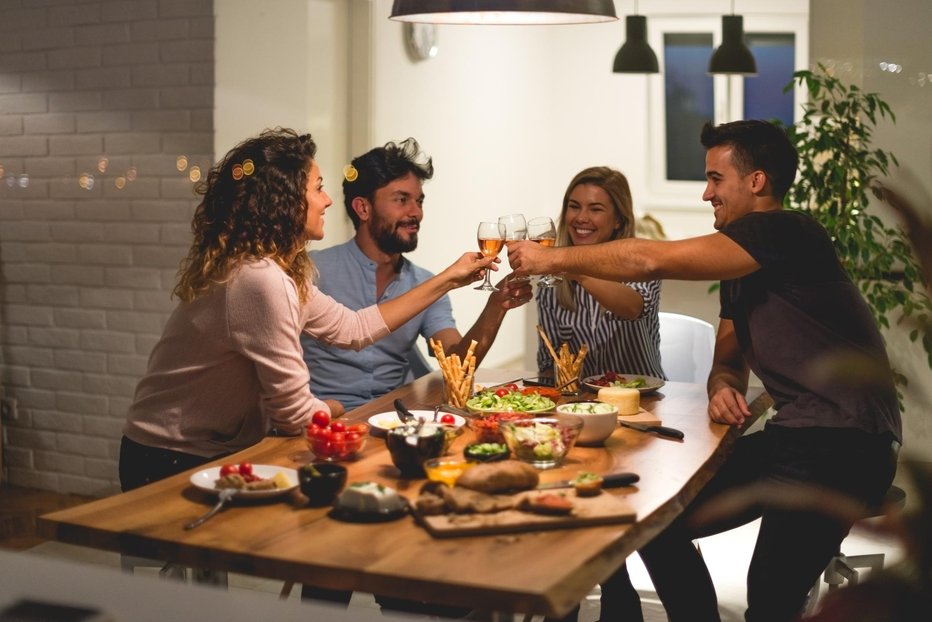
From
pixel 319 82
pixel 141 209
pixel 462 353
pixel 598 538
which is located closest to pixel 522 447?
pixel 598 538

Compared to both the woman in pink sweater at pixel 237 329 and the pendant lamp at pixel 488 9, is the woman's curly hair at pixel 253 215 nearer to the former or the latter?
the woman in pink sweater at pixel 237 329

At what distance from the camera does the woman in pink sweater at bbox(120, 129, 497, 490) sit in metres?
2.31

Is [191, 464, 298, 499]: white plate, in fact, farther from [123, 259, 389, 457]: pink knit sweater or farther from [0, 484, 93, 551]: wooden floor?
[0, 484, 93, 551]: wooden floor

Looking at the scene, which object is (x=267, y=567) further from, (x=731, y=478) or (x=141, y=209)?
(x=141, y=209)

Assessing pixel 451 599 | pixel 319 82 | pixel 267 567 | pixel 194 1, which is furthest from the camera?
pixel 319 82

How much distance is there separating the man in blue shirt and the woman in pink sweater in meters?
0.60

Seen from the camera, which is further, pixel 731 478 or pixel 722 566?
pixel 722 566

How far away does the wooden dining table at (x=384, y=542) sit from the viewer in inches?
57.1

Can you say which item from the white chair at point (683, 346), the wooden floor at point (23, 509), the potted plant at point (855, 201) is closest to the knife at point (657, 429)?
the white chair at point (683, 346)

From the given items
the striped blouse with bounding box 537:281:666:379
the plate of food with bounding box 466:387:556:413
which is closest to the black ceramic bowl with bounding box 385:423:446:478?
the plate of food with bounding box 466:387:556:413

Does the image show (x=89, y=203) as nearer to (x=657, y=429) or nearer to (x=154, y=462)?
(x=154, y=462)

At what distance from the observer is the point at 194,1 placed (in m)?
4.07

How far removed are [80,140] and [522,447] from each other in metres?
2.89

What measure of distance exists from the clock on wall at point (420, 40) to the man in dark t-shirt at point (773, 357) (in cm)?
336
